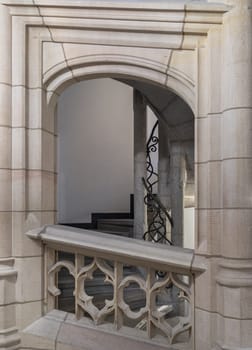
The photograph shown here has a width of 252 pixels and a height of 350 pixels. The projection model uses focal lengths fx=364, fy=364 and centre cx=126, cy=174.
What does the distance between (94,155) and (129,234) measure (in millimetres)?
1531

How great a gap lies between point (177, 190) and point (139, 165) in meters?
0.53

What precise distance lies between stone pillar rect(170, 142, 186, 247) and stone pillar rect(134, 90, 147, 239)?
341mm

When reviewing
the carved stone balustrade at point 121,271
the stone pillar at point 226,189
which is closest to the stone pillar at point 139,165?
the carved stone balustrade at point 121,271

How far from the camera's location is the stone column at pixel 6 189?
1589 millimetres

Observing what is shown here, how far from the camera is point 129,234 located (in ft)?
13.0

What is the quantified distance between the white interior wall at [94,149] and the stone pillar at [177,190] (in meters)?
1.73

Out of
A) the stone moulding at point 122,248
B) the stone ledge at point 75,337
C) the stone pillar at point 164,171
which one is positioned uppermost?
the stone pillar at point 164,171

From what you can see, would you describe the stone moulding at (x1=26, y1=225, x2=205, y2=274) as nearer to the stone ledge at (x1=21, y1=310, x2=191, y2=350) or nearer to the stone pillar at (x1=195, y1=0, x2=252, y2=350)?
the stone pillar at (x1=195, y1=0, x2=252, y2=350)

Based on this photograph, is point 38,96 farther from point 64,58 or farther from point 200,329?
point 200,329

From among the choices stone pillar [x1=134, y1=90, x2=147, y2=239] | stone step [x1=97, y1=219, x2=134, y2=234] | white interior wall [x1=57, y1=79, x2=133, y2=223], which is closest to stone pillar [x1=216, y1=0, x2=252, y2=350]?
stone pillar [x1=134, y1=90, x2=147, y2=239]

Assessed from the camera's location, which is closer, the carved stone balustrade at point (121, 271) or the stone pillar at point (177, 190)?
the carved stone balustrade at point (121, 271)

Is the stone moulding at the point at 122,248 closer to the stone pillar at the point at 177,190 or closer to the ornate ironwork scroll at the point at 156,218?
the stone pillar at the point at 177,190

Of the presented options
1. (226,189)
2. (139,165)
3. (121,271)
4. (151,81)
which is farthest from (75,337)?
(139,165)

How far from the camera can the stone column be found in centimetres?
159
